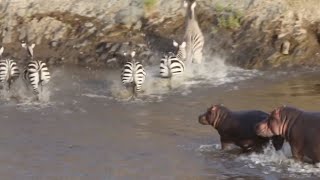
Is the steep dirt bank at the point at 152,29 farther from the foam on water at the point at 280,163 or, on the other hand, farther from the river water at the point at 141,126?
the foam on water at the point at 280,163

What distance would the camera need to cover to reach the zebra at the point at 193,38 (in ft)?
61.3

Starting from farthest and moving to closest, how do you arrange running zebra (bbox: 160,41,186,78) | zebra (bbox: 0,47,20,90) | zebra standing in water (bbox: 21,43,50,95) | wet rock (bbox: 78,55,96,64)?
wet rock (bbox: 78,55,96,64)
running zebra (bbox: 160,41,186,78)
zebra (bbox: 0,47,20,90)
zebra standing in water (bbox: 21,43,50,95)

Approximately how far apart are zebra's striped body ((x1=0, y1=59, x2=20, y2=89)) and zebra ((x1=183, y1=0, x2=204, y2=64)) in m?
3.79

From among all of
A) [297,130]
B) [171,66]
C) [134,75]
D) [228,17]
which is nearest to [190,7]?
[228,17]

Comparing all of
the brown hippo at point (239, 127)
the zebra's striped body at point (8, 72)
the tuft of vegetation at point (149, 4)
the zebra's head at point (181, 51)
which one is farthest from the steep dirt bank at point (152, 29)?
the brown hippo at point (239, 127)

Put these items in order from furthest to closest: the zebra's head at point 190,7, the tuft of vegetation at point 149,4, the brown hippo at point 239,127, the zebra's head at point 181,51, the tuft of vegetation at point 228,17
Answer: the tuft of vegetation at point 149,4 < the tuft of vegetation at point 228,17 < the zebra's head at point 190,7 < the zebra's head at point 181,51 < the brown hippo at point 239,127

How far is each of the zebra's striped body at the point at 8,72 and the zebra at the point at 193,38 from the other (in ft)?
12.4

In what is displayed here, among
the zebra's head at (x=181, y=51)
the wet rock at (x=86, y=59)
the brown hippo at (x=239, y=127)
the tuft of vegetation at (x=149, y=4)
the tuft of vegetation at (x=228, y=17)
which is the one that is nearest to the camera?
the brown hippo at (x=239, y=127)

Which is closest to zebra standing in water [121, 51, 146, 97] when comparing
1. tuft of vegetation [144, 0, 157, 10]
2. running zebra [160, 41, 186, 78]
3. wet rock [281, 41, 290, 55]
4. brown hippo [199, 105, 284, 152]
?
running zebra [160, 41, 186, 78]

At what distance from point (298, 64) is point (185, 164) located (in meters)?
8.10

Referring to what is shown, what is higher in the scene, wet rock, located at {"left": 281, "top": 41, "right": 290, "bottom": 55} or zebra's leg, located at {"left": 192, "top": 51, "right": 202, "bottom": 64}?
wet rock, located at {"left": 281, "top": 41, "right": 290, "bottom": 55}

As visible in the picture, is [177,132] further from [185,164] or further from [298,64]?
[298,64]

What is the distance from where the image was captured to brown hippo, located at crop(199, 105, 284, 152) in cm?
1094

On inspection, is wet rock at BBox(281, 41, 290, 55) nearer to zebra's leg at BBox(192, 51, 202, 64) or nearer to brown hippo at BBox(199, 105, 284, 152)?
zebra's leg at BBox(192, 51, 202, 64)
